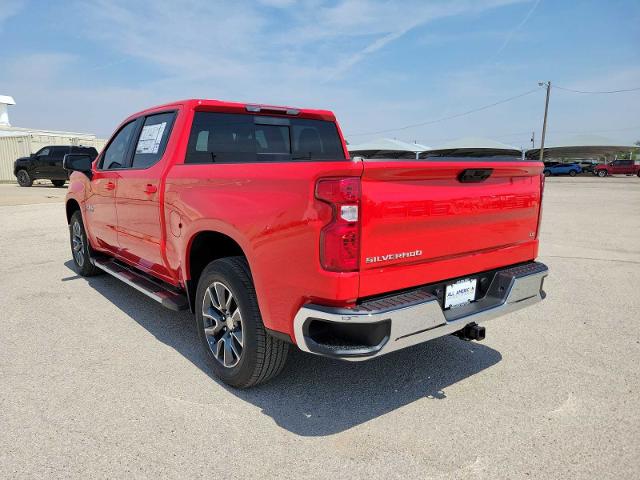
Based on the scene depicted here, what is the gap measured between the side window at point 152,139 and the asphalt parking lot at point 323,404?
1473 millimetres

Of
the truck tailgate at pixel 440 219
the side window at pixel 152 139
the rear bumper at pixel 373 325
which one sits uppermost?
the side window at pixel 152 139

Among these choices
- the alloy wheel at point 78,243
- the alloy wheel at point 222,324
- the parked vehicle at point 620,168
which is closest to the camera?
the alloy wheel at point 222,324

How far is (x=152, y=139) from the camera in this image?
410 cm

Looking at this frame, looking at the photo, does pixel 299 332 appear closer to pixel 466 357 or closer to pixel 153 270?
pixel 466 357

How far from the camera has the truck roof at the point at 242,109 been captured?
382 centimetres

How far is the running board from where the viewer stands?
3634 millimetres

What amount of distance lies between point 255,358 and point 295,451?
0.61 metres

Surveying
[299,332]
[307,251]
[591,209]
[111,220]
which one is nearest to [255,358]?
[299,332]

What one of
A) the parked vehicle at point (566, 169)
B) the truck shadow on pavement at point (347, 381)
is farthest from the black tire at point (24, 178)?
the parked vehicle at point (566, 169)

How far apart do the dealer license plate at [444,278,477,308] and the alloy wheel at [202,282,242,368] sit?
1.26 m

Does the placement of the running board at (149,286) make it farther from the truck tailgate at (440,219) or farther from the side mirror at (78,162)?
the truck tailgate at (440,219)

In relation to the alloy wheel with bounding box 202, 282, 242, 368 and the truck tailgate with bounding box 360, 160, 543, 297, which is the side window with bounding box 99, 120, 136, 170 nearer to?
the alloy wheel with bounding box 202, 282, 242, 368

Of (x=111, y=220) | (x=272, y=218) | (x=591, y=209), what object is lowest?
(x=591, y=209)

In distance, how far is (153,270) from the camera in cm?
412
